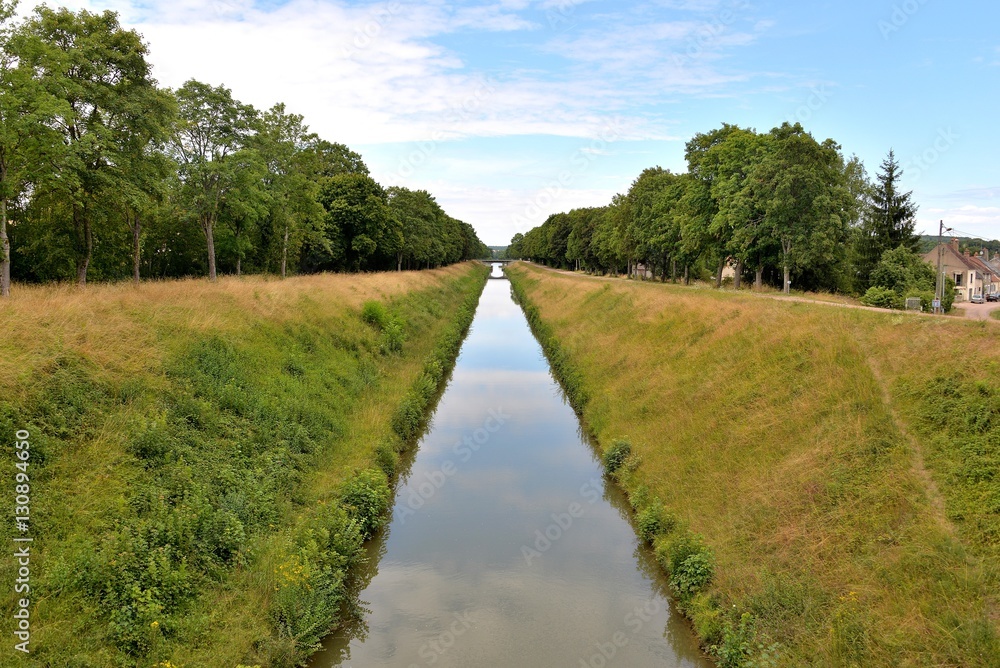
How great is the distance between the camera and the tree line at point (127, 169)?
60.6ft

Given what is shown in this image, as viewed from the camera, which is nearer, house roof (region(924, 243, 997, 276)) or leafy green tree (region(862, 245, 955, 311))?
leafy green tree (region(862, 245, 955, 311))

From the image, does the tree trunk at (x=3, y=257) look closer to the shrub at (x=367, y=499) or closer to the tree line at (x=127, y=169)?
the tree line at (x=127, y=169)

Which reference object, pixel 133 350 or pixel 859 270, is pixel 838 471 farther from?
pixel 859 270

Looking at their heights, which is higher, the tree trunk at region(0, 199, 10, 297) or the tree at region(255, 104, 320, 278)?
the tree at region(255, 104, 320, 278)

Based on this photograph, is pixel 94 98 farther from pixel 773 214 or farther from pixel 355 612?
pixel 773 214

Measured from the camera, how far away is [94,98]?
71.7ft

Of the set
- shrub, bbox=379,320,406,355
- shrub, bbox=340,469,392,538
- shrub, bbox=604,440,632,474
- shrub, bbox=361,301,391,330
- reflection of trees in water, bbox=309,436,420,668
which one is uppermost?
shrub, bbox=361,301,391,330

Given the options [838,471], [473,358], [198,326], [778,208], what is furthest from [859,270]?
[198,326]

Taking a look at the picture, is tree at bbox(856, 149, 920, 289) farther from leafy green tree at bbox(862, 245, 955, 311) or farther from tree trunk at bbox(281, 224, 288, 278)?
tree trunk at bbox(281, 224, 288, 278)

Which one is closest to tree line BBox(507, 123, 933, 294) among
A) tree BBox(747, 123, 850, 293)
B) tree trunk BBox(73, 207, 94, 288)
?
tree BBox(747, 123, 850, 293)

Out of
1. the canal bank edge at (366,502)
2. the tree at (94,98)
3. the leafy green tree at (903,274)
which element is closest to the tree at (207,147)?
the tree at (94,98)

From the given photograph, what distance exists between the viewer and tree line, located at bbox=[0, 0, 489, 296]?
1847cm

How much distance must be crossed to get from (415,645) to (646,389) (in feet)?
43.3

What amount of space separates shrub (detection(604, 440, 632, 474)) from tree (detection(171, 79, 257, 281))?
2378cm
